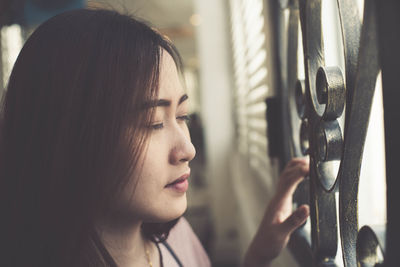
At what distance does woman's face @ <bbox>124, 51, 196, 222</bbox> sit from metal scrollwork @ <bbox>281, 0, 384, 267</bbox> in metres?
0.22

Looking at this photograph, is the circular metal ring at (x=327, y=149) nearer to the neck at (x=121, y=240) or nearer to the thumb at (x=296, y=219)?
the thumb at (x=296, y=219)

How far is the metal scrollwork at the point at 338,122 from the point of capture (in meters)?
0.38

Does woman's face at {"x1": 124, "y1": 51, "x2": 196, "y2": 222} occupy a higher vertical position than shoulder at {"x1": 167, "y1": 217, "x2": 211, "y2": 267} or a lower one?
higher

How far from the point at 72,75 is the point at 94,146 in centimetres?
13

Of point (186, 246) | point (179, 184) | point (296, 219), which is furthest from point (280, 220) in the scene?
point (186, 246)

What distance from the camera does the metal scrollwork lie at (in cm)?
38

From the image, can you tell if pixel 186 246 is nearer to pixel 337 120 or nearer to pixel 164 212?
pixel 164 212

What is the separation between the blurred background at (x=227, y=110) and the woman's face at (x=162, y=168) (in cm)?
32

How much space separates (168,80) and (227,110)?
8.44 feet

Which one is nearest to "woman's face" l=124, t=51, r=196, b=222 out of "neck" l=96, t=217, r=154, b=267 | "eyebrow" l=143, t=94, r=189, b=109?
"eyebrow" l=143, t=94, r=189, b=109

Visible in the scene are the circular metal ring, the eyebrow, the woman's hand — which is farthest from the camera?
the woman's hand

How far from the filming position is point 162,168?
2.03 feet

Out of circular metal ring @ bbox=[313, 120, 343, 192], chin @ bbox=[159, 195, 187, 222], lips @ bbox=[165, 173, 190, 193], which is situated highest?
circular metal ring @ bbox=[313, 120, 343, 192]

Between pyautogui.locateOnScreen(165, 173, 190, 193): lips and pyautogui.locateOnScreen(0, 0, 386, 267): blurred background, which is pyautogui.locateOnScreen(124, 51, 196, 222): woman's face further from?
pyautogui.locateOnScreen(0, 0, 386, 267): blurred background
